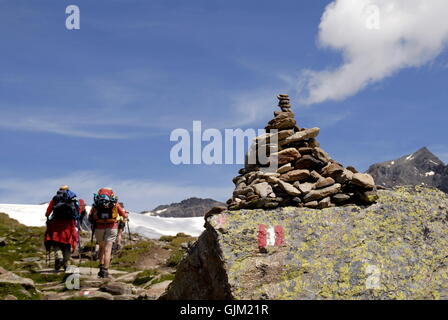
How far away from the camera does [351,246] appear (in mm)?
9445

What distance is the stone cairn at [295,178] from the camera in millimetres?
10852

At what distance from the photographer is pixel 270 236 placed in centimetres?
990

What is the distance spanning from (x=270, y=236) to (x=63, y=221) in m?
14.0

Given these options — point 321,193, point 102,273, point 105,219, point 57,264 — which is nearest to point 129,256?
point 57,264

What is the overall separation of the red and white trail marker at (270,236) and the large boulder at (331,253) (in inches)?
0.9

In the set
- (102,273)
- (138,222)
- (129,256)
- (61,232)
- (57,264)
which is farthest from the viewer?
(138,222)

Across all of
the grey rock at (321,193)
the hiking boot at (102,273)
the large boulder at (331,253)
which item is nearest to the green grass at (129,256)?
the hiking boot at (102,273)

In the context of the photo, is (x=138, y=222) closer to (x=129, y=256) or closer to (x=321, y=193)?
(x=129, y=256)

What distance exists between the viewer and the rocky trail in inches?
574

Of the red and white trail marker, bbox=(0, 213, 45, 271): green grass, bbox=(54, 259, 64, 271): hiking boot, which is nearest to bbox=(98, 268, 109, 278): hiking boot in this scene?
bbox=(54, 259, 64, 271): hiking boot

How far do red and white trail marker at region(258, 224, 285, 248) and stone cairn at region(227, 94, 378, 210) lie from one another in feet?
2.82

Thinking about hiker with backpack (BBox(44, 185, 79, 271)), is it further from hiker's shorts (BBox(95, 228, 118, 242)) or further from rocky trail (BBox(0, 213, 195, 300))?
hiker's shorts (BBox(95, 228, 118, 242))
